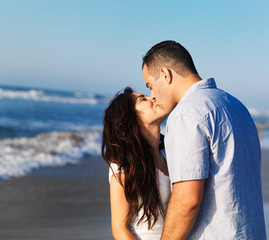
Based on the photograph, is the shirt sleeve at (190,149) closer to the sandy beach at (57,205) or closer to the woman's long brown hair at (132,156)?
the woman's long brown hair at (132,156)

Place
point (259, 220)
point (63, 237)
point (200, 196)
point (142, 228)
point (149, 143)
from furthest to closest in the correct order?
point (63, 237) < point (149, 143) < point (142, 228) < point (259, 220) < point (200, 196)

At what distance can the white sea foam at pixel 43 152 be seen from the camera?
7934 millimetres

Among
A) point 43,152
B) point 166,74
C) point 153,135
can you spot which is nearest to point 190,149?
point 166,74

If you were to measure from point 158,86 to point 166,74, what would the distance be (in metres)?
0.11

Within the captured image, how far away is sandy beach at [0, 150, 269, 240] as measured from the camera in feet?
15.5

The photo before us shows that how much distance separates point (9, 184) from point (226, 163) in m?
5.68

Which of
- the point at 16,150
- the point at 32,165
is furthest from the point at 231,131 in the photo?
the point at 16,150

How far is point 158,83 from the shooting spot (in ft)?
7.12

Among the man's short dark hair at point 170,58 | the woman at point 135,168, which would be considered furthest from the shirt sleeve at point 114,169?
the man's short dark hair at point 170,58

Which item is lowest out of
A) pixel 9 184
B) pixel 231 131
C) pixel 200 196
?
pixel 9 184

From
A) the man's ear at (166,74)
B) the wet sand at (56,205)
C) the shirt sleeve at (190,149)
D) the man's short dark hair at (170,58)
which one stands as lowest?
the wet sand at (56,205)

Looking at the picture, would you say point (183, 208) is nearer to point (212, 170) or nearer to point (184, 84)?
point (212, 170)

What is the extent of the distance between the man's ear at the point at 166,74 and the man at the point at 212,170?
241mm

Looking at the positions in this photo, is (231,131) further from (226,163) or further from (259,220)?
(259,220)
